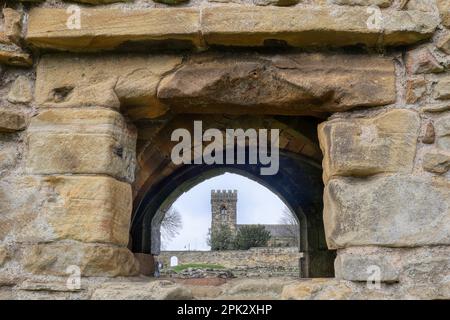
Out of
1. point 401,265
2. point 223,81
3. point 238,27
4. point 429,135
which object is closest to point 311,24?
point 238,27

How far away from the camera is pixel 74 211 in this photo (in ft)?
7.13

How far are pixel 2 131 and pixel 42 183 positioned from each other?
344mm

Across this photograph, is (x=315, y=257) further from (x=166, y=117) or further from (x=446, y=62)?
(x=446, y=62)

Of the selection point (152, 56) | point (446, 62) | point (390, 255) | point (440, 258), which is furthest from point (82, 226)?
point (446, 62)

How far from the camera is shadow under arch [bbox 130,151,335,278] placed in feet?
15.6

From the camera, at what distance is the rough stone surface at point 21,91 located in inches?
91.4

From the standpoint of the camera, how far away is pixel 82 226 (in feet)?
7.07

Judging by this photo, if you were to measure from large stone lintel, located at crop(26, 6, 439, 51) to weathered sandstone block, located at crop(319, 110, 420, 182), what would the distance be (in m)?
0.38

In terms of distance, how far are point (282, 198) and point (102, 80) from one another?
140 inches

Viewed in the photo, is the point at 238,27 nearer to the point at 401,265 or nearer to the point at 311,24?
the point at 311,24

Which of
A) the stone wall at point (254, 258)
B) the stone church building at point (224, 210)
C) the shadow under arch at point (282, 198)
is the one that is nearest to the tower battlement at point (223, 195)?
the stone church building at point (224, 210)

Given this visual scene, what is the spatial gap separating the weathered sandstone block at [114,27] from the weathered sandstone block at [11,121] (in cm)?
36

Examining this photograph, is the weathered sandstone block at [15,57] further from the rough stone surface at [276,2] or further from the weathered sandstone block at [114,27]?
the rough stone surface at [276,2]

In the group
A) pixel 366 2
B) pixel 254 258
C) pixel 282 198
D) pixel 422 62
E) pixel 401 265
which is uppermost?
pixel 366 2
